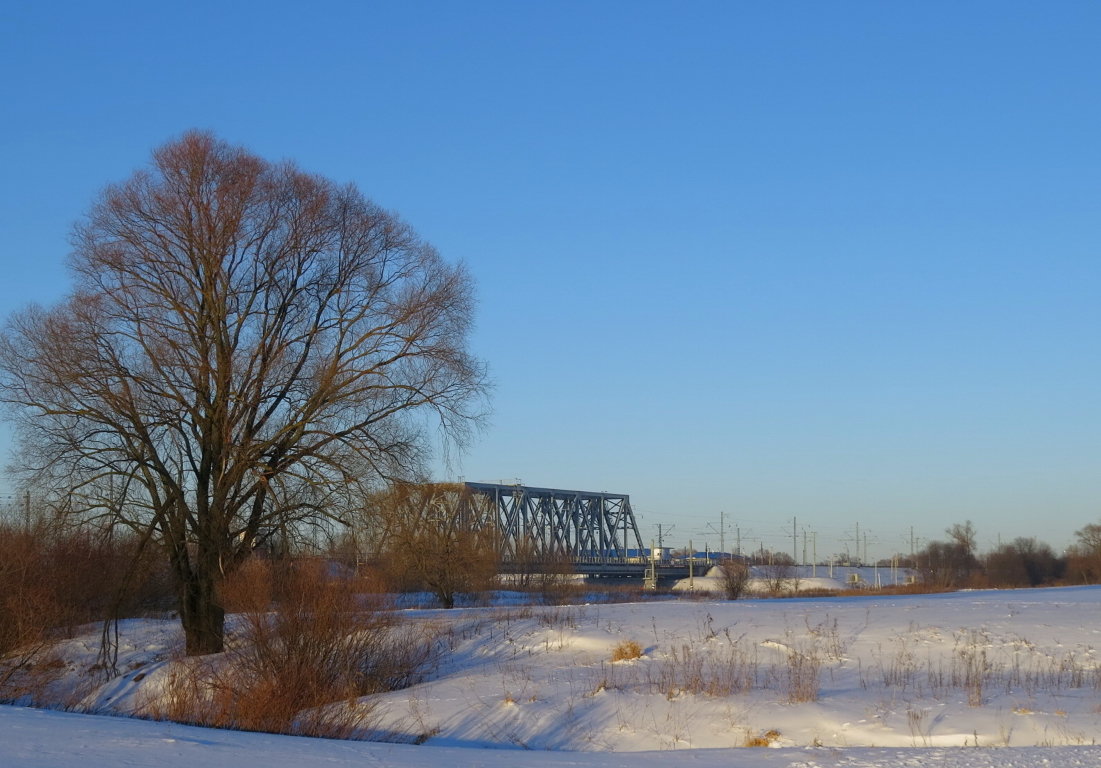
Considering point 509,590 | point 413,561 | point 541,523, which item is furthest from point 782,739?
point 541,523

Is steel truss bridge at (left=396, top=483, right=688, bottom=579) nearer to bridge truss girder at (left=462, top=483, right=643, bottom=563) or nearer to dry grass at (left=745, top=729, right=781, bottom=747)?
bridge truss girder at (left=462, top=483, right=643, bottom=563)

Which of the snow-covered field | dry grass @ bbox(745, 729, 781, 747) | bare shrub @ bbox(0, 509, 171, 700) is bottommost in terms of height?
dry grass @ bbox(745, 729, 781, 747)

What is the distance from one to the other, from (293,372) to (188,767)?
47.3 feet

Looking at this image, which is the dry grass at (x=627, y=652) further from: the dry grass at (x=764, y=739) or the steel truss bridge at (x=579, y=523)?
the steel truss bridge at (x=579, y=523)

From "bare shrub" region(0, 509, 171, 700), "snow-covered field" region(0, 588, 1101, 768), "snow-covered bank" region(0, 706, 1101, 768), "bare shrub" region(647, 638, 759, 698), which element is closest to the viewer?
"snow-covered bank" region(0, 706, 1101, 768)

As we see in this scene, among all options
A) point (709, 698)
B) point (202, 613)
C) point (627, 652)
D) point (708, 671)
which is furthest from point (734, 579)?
point (709, 698)

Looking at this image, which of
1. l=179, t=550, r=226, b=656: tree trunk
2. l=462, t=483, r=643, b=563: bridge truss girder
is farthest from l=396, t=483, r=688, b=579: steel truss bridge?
l=179, t=550, r=226, b=656: tree trunk

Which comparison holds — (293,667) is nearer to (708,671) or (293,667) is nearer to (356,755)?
(356,755)

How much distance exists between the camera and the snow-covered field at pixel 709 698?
39.7 feet

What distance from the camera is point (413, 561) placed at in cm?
4019

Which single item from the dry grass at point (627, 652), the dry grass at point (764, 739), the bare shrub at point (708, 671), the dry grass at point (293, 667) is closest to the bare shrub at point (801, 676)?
the bare shrub at point (708, 671)

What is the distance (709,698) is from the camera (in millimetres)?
16734

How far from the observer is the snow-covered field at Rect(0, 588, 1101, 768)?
12.1 m

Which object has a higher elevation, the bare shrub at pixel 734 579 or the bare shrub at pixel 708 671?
the bare shrub at pixel 734 579
